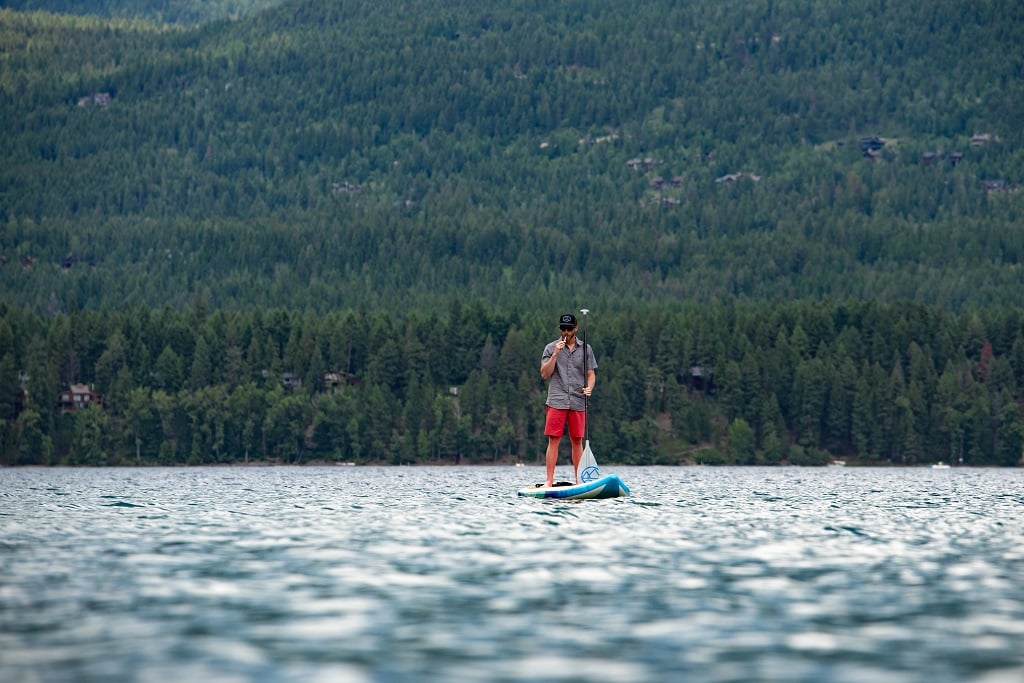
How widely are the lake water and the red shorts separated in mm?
7131

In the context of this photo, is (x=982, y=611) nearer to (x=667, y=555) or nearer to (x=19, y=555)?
(x=667, y=555)

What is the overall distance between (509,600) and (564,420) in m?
24.9

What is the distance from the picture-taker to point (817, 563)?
3158 cm

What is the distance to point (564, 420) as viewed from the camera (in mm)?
50781

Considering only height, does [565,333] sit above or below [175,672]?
above

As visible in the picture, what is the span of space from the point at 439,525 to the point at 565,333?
37.7 ft

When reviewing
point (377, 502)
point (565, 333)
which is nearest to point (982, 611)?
point (565, 333)

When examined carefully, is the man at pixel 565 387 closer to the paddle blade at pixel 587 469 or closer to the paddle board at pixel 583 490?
the paddle board at pixel 583 490

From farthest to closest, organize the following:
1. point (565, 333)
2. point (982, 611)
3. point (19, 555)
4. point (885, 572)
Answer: point (565, 333) → point (19, 555) → point (885, 572) → point (982, 611)

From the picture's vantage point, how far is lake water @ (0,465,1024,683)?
20656 mm

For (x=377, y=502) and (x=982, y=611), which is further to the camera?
(x=377, y=502)

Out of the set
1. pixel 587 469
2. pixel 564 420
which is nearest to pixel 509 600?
pixel 564 420

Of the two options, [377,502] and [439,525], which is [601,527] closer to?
[439,525]

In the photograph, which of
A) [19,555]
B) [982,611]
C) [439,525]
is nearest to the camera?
[982,611]
